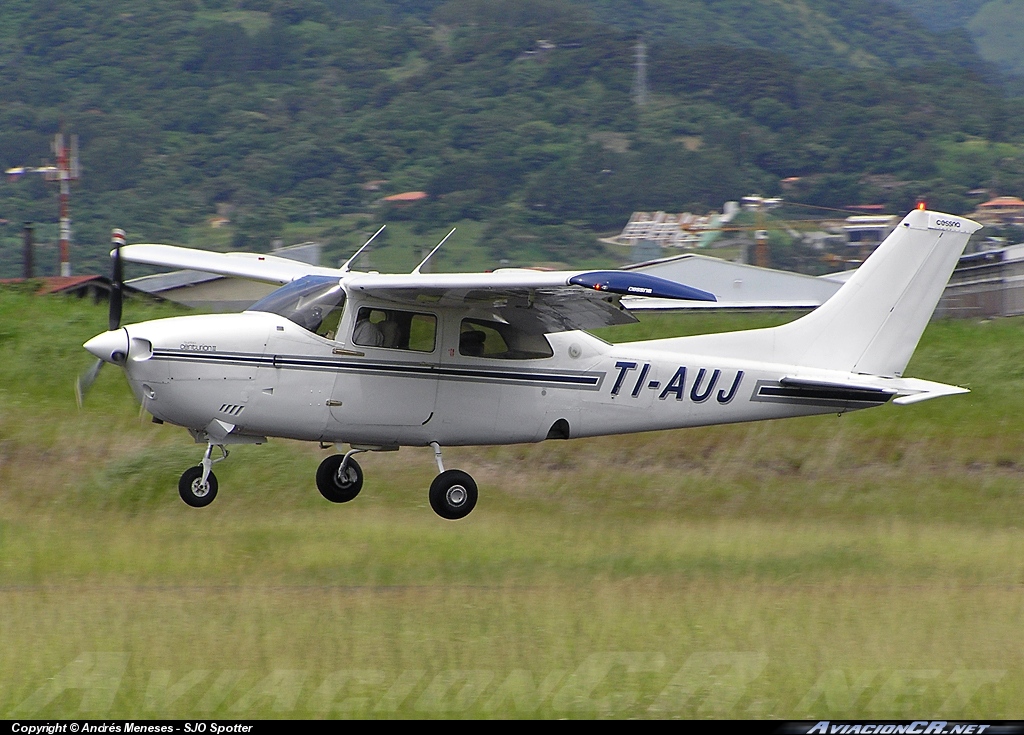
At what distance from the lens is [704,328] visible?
26.0 meters

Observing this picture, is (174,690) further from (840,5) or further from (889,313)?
(840,5)

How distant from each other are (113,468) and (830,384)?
26.2 feet

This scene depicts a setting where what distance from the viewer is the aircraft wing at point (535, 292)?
10.1m

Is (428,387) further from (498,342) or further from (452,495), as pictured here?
(452,495)

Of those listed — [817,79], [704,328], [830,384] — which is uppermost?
[830,384]

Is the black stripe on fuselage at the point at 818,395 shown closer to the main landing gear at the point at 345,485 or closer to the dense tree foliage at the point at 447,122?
the main landing gear at the point at 345,485

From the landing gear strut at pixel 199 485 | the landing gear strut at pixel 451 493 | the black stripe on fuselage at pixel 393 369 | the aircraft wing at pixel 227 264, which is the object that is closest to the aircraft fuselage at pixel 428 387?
the black stripe on fuselage at pixel 393 369

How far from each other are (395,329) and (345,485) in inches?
79.9

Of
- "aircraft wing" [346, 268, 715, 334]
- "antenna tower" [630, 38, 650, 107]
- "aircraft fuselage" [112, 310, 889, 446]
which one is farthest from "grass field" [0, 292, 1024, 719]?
"antenna tower" [630, 38, 650, 107]

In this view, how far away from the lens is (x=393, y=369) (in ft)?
40.3

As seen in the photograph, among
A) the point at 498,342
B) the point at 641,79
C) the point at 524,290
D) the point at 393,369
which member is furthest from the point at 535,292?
the point at 641,79

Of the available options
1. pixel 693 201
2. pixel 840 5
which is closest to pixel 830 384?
pixel 693 201

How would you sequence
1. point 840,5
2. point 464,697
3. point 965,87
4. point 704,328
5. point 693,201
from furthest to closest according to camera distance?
point 840,5
point 965,87
point 693,201
point 704,328
point 464,697
